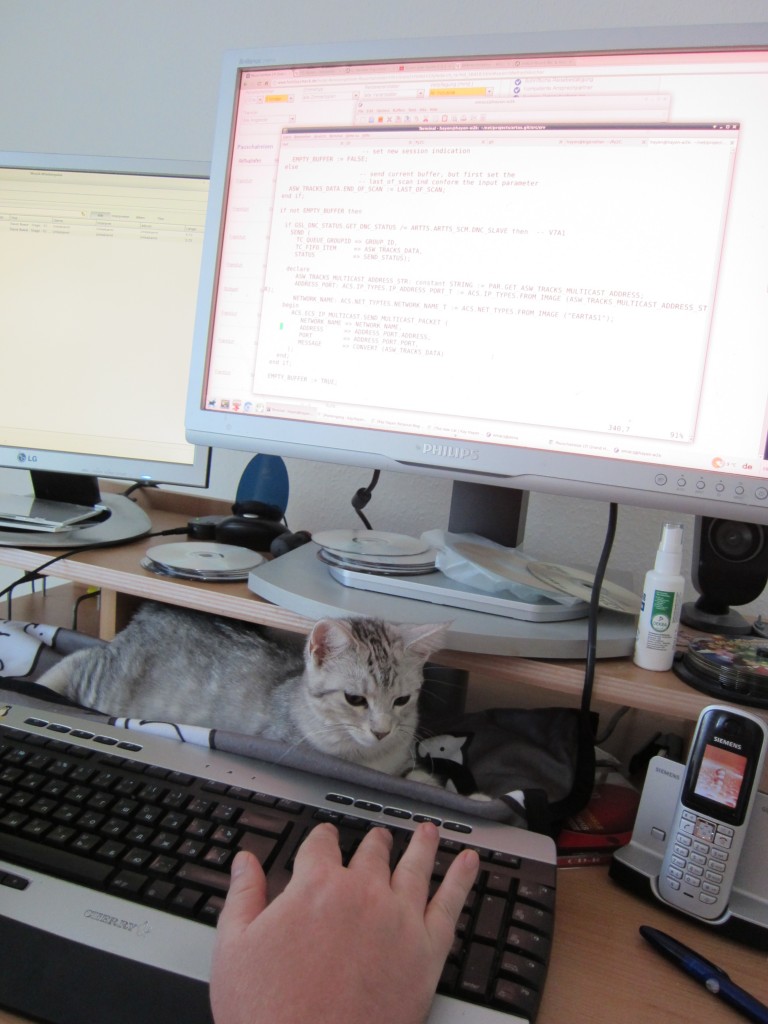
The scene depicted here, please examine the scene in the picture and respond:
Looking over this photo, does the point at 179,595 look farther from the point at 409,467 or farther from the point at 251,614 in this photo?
the point at 409,467

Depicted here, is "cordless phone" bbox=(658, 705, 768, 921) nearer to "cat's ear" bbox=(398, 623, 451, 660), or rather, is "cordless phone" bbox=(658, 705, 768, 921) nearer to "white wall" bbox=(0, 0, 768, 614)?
"cat's ear" bbox=(398, 623, 451, 660)

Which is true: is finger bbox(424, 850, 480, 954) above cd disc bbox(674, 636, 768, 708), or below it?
below

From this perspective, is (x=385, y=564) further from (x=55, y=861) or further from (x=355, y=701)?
(x=55, y=861)

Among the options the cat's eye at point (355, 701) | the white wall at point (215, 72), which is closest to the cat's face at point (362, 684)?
the cat's eye at point (355, 701)

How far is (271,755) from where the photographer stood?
A: 21.1 inches

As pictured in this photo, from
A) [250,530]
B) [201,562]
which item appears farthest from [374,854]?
[250,530]

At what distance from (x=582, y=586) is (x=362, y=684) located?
0.74 feet

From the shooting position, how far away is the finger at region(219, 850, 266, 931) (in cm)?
36

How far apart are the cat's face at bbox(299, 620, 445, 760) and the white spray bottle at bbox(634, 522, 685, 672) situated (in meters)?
0.18

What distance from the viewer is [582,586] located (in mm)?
634

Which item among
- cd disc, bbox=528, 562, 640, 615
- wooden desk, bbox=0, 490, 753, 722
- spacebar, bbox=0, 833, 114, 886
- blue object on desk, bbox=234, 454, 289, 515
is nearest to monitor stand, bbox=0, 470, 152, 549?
wooden desk, bbox=0, 490, 753, 722

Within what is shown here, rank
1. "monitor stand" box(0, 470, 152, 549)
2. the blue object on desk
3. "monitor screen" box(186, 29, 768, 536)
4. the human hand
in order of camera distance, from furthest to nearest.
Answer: the blue object on desk < "monitor stand" box(0, 470, 152, 549) < "monitor screen" box(186, 29, 768, 536) < the human hand

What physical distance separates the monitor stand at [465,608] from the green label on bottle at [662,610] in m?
0.03

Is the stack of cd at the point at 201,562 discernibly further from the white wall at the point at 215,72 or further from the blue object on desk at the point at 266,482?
the white wall at the point at 215,72
